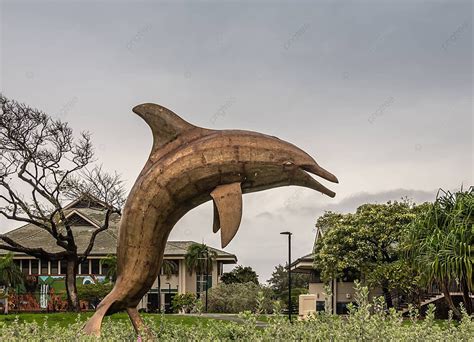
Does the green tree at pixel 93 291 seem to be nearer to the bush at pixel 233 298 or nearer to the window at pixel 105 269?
the window at pixel 105 269

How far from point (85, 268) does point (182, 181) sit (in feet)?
149

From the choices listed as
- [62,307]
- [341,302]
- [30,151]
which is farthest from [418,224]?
[62,307]

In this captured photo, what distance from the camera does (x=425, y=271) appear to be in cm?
2384

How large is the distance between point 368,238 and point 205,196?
35282 mm

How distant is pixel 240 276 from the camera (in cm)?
6053

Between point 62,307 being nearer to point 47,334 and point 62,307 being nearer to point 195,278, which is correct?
point 195,278

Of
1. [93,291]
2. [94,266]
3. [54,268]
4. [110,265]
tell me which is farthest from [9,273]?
[110,265]

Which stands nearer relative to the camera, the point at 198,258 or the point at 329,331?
the point at 329,331

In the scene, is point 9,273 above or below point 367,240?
below

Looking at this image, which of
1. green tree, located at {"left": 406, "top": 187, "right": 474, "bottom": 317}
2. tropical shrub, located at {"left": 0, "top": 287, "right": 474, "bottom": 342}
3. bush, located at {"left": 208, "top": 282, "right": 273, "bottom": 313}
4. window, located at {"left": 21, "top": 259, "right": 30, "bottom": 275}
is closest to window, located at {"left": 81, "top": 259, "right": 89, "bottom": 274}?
window, located at {"left": 21, "top": 259, "right": 30, "bottom": 275}

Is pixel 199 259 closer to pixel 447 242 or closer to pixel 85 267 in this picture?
pixel 85 267

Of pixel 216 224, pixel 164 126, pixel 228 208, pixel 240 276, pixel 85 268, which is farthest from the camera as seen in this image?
pixel 240 276

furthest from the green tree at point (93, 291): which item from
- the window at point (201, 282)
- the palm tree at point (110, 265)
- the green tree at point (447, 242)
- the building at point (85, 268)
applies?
the green tree at point (447, 242)

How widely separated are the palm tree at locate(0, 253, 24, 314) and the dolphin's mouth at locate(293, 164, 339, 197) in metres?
40.5
